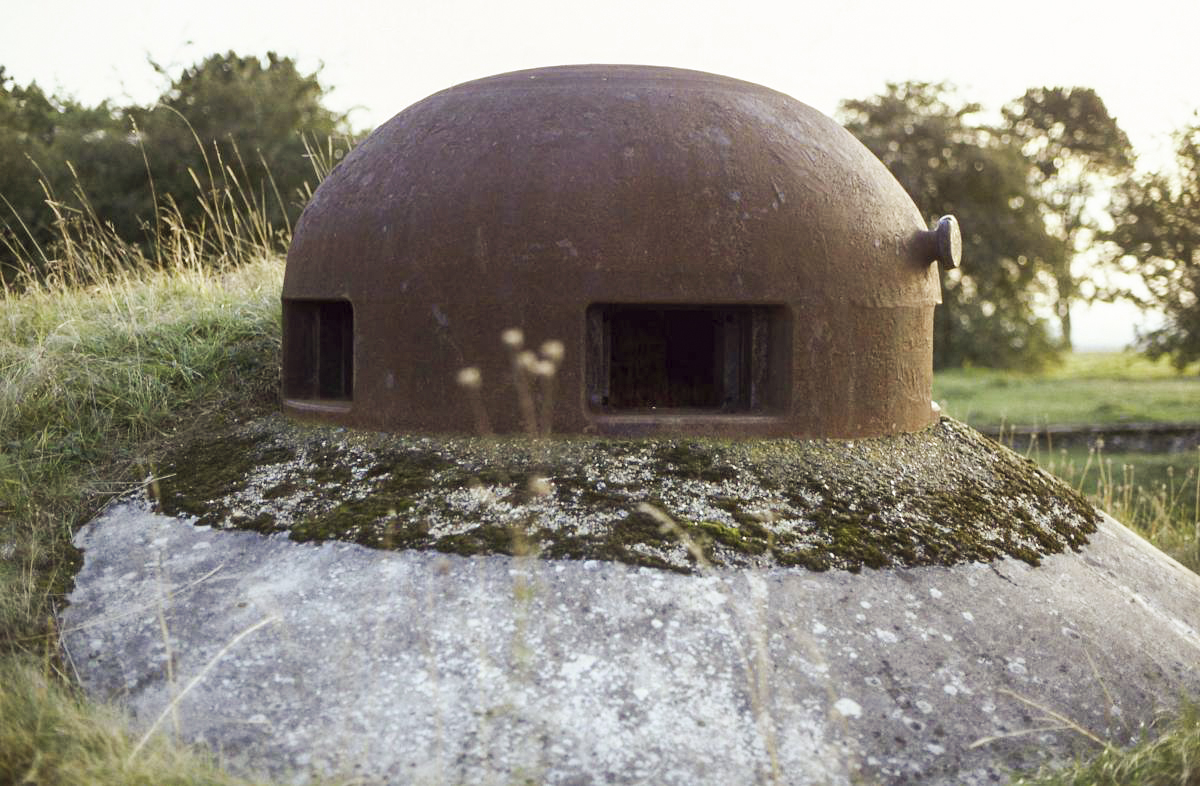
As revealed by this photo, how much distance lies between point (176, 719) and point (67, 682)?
1.41 feet

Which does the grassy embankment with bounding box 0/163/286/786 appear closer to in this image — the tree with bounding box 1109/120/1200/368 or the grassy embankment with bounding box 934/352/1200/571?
the grassy embankment with bounding box 934/352/1200/571

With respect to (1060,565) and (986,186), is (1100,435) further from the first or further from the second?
(986,186)

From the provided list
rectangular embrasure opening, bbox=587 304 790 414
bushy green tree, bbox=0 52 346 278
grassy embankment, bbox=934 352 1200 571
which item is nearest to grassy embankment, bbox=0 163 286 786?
rectangular embrasure opening, bbox=587 304 790 414

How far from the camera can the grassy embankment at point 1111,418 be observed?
7.06 meters

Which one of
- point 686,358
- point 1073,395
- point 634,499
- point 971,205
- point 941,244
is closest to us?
point 634,499

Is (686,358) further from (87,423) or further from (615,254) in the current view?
(87,423)

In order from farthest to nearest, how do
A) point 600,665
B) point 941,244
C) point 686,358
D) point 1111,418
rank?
point 1111,418 → point 686,358 → point 941,244 → point 600,665

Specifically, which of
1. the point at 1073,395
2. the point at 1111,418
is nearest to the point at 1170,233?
the point at 1111,418

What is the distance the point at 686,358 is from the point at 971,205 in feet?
67.0

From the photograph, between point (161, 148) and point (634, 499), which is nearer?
point (634, 499)

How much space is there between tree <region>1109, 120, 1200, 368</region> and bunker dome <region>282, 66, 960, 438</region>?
318 inches

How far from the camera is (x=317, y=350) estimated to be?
4676 mm

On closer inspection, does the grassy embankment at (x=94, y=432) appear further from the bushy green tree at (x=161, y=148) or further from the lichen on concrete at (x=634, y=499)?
the bushy green tree at (x=161, y=148)

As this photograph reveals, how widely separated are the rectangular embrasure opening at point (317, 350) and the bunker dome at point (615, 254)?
10.7 inches
